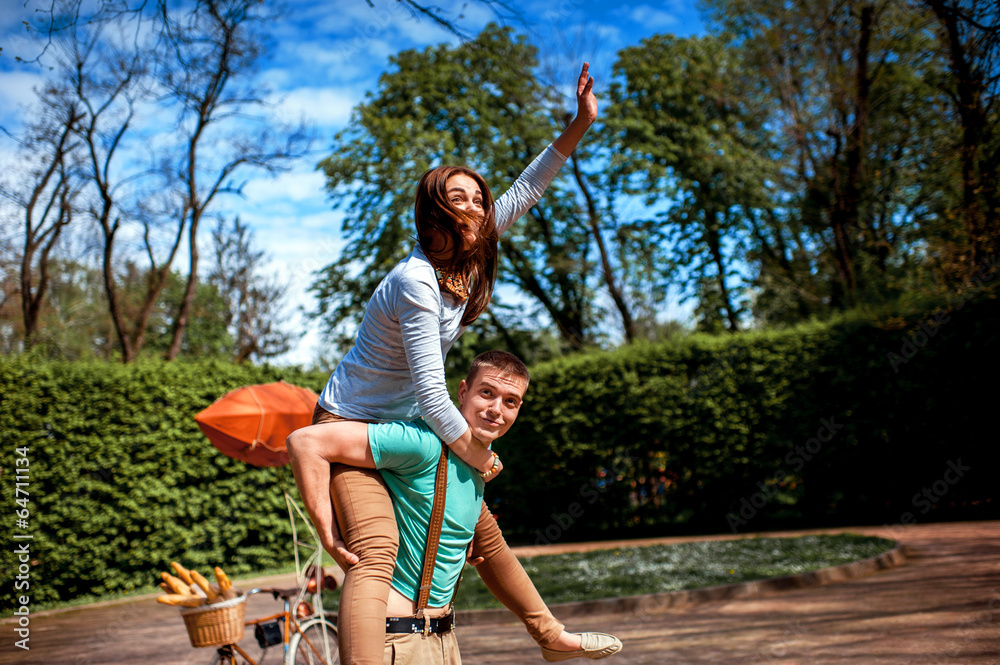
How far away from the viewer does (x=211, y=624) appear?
425 centimetres

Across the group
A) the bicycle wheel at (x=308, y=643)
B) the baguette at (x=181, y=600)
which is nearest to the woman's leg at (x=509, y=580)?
the bicycle wheel at (x=308, y=643)

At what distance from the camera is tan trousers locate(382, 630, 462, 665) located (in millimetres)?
2122

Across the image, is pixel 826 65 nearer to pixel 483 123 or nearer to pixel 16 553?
pixel 483 123

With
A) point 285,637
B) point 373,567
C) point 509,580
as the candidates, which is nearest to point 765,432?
point 285,637

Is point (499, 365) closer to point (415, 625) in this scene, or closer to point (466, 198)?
point (466, 198)

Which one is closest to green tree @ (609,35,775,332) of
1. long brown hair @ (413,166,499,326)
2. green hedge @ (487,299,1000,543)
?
green hedge @ (487,299,1000,543)

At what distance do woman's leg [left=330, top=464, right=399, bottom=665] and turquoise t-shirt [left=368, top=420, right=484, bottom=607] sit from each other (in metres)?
0.07

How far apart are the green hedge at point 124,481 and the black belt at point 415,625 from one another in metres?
9.07

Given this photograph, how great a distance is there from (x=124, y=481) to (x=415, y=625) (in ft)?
33.8

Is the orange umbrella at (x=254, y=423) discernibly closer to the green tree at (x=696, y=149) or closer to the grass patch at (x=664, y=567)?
the grass patch at (x=664, y=567)

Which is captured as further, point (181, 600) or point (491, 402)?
point (181, 600)

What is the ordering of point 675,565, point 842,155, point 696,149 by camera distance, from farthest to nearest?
1. point 696,149
2. point 842,155
3. point 675,565

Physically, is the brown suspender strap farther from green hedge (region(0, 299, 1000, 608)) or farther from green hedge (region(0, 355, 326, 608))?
green hedge (region(0, 355, 326, 608))

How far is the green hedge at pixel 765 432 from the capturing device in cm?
1170
